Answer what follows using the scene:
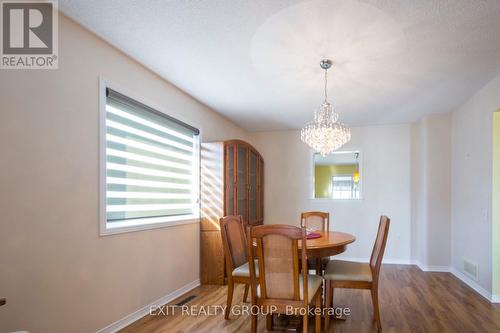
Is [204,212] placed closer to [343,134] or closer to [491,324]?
[343,134]

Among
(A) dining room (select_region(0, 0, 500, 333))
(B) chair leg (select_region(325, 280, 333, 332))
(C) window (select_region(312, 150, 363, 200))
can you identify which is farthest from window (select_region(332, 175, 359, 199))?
(B) chair leg (select_region(325, 280, 333, 332))

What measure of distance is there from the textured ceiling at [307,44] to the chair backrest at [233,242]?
154 cm

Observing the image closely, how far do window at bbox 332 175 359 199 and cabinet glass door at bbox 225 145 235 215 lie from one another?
2368 mm

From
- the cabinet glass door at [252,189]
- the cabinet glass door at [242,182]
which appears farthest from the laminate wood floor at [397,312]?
the cabinet glass door at [252,189]

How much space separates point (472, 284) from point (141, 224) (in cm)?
412

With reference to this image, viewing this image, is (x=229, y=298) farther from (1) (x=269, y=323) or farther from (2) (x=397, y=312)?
(2) (x=397, y=312)

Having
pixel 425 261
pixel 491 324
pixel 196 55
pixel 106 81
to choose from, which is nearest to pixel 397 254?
pixel 425 261

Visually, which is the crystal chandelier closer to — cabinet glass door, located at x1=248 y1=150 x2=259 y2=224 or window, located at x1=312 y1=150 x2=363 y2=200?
cabinet glass door, located at x1=248 y1=150 x2=259 y2=224

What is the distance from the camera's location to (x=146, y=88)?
3.39m

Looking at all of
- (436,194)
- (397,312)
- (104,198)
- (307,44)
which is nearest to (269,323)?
(397,312)

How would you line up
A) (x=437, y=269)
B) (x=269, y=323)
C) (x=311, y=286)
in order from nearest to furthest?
(x=311, y=286) < (x=269, y=323) < (x=437, y=269)

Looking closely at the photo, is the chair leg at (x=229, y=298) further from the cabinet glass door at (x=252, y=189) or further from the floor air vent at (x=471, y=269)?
the floor air vent at (x=471, y=269)

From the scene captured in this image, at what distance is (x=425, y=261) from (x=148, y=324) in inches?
168

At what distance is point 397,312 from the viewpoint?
3.33 metres
